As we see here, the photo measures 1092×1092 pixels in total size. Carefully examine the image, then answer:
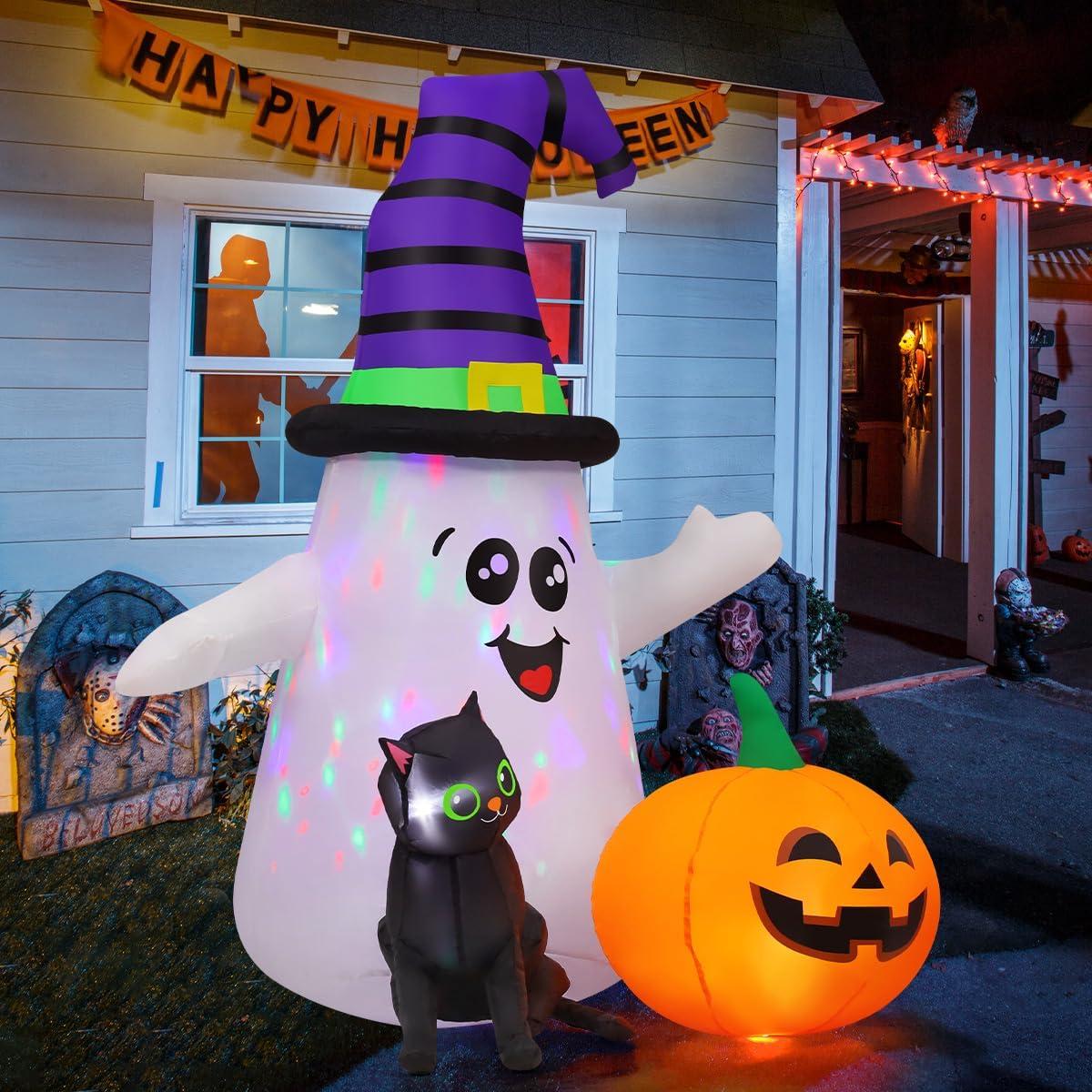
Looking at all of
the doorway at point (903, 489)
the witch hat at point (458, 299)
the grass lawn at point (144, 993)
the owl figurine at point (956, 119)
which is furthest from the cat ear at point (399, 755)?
the owl figurine at point (956, 119)

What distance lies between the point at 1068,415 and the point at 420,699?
10738mm

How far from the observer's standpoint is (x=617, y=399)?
4605 mm

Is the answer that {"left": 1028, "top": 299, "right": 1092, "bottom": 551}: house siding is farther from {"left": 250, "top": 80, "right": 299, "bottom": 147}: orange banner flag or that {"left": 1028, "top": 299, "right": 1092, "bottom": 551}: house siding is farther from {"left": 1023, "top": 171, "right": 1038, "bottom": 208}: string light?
{"left": 250, "top": 80, "right": 299, "bottom": 147}: orange banner flag

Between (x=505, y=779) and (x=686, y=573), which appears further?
(x=686, y=573)

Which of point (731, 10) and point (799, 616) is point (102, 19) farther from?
point (799, 616)

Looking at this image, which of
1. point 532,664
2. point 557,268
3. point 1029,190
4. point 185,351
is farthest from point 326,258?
point 1029,190

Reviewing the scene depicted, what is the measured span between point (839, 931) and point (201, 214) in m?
3.63

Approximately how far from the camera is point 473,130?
224cm

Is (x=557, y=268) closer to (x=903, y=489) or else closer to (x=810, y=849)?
(x=810, y=849)

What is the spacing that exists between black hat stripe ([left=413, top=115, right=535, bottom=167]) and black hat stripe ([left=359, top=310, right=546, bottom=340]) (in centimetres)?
40

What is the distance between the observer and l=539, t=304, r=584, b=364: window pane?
182 inches

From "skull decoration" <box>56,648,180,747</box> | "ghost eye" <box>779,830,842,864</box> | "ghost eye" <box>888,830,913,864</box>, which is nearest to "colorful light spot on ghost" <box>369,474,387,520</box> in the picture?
"ghost eye" <box>779,830,842,864</box>

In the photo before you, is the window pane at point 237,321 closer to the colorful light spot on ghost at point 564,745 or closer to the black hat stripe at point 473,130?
the black hat stripe at point 473,130

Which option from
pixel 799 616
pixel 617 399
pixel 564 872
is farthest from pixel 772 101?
pixel 564 872
